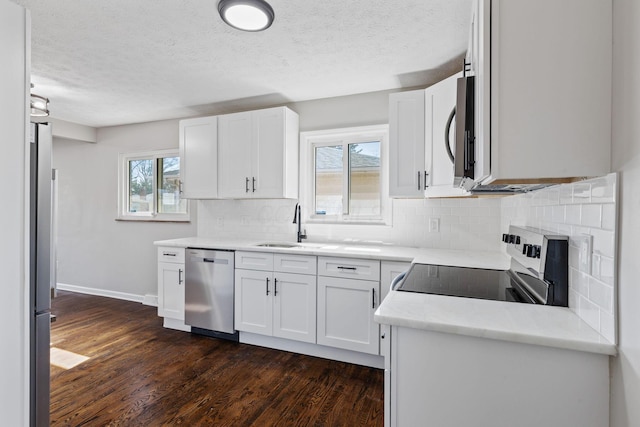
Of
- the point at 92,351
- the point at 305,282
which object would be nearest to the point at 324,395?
the point at 305,282

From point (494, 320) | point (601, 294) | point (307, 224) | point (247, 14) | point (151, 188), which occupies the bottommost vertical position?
point (494, 320)

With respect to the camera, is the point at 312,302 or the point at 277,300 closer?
the point at 312,302

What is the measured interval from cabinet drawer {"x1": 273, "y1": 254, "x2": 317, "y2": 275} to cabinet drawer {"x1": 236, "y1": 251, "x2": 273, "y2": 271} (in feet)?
0.20

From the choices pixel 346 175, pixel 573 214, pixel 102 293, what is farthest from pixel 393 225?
pixel 102 293

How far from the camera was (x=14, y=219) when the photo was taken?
115 centimetres

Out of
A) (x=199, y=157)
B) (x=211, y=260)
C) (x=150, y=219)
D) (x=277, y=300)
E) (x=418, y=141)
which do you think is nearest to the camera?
(x=418, y=141)

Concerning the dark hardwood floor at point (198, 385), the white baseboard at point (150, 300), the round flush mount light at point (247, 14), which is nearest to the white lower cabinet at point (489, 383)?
the dark hardwood floor at point (198, 385)

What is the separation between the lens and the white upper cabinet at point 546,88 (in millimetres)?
969

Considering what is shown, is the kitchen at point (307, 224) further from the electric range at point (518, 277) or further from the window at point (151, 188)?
the electric range at point (518, 277)

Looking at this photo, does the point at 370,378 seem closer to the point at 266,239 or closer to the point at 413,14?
the point at 266,239

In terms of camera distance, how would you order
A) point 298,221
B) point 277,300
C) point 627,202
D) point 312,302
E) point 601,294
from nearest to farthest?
point 627,202 → point 601,294 → point 312,302 → point 277,300 → point 298,221

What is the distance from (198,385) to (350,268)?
1395 mm

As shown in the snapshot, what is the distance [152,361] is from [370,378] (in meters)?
1.78

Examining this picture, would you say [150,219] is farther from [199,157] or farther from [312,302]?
[312,302]
